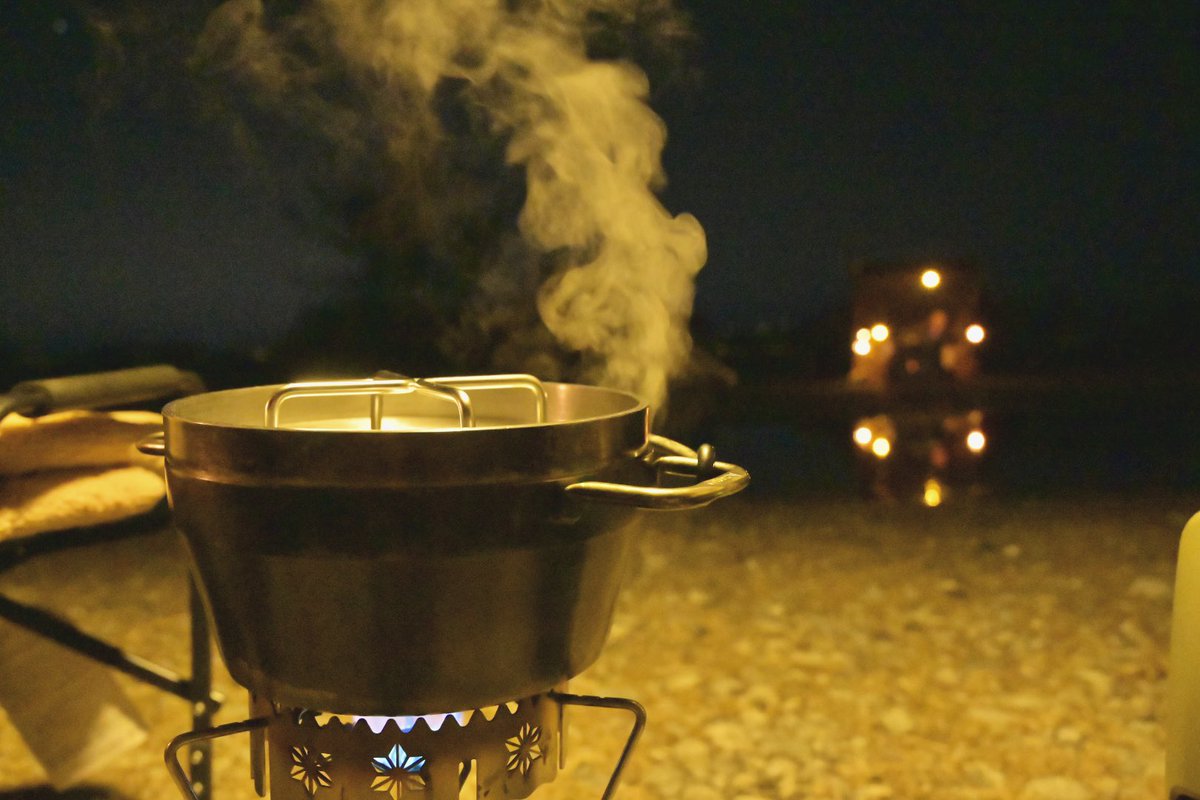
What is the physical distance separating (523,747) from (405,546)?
1.34ft

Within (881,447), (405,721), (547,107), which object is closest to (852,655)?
(547,107)

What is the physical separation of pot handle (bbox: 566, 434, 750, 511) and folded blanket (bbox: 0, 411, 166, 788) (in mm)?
970

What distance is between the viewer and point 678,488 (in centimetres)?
114

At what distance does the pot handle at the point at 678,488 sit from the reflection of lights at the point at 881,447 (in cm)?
587

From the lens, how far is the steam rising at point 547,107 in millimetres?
2260

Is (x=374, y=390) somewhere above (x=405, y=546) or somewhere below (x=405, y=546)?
above

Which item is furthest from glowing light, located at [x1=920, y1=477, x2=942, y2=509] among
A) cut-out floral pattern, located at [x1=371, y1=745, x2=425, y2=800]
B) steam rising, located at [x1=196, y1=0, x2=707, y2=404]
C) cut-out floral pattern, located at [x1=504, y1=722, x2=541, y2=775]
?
cut-out floral pattern, located at [x1=371, y1=745, x2=425, y2=800]

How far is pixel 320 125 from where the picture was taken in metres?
2.70

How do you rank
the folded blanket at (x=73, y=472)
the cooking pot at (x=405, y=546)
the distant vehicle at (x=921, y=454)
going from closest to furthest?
the cooking pot at (x=405, y=546)
the folded blanket at (x=73, y=472)
the distant vehicle at (x=921, y=454)

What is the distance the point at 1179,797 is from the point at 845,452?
5.81 metres

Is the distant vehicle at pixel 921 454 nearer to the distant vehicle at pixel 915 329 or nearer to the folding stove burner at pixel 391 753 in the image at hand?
the distant vehicle at pixel 915 329

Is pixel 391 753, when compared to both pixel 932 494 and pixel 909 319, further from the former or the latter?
pixel 909 319

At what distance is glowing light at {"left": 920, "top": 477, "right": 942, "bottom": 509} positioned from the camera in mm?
5301

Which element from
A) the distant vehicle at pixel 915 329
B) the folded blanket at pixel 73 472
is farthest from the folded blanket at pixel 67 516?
the distant vehicle at pixel 915 329
